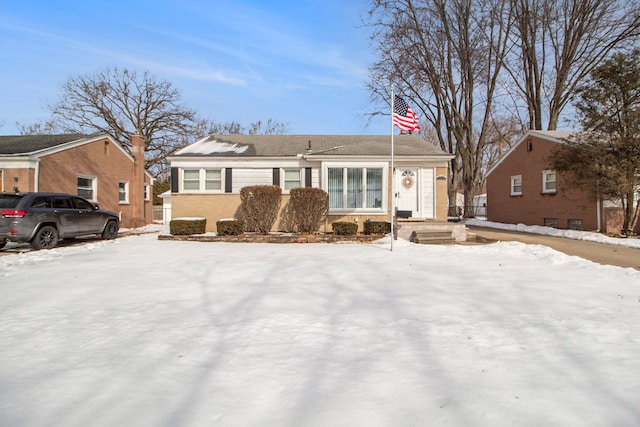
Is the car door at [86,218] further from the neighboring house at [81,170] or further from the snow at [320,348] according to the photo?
the snow at [320,348]

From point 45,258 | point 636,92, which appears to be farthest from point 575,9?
point 45,258

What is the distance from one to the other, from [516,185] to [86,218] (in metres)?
21.5

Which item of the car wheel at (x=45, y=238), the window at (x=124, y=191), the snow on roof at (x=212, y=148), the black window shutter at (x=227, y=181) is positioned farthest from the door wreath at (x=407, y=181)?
the window at (x=124, y=191)

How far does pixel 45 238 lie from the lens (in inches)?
395

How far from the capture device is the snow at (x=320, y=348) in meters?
2.42

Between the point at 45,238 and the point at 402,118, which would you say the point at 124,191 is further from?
the point at 402,118

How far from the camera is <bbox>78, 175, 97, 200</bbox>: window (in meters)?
17.6

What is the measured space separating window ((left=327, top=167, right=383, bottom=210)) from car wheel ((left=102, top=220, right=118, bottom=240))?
8229 millimetres

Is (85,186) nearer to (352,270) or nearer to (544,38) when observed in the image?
(352,270)

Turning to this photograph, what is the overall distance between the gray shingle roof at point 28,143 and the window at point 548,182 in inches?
936

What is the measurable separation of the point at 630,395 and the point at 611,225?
609 inches

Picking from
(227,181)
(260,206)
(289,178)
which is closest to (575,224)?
(289,178)

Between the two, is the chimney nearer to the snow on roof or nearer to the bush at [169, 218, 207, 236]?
the snow on roof

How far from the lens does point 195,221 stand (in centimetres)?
1286
